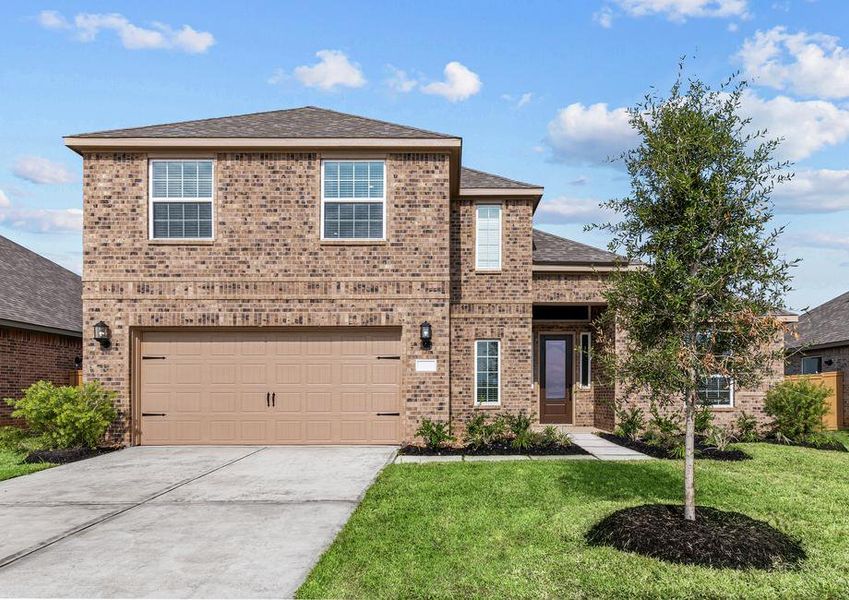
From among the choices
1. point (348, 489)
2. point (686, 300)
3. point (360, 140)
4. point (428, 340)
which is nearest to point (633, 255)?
point (686, 300)

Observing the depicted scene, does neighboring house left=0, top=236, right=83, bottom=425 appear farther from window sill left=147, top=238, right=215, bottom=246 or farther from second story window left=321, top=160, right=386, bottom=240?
second story window left=321, top=160, right=386, bottom=240

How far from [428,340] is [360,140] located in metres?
4.17

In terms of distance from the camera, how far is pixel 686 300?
6012 millimetres

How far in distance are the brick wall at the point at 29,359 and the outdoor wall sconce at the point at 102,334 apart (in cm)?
409

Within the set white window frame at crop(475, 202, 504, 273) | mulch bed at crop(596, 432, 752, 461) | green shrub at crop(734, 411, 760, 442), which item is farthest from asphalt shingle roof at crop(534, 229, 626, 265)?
green shrub at crop(734, 411, 760, 442)

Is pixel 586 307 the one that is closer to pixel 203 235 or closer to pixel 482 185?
pixel 482 185

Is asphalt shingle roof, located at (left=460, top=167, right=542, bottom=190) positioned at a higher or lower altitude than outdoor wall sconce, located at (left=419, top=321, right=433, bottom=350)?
higher

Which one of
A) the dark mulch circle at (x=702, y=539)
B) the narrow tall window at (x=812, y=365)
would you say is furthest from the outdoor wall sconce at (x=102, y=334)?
the narrow tall window at (x=812, y=365)

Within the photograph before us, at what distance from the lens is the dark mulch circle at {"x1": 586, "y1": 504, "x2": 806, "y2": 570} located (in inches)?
213

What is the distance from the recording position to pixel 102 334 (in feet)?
38.9

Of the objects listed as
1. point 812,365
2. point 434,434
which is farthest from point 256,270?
point 812,365

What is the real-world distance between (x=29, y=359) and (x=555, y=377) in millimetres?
13257

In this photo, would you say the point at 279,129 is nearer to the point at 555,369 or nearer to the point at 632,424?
the point at 555,369

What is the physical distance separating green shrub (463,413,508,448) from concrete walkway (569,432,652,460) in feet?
5.59
